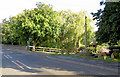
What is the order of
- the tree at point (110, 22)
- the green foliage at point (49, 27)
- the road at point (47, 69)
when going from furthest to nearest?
the green foliage at point (49, 27) < the tree at point (110, 22) < the road at point (47, 69)

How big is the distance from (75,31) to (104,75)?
28.8 meters

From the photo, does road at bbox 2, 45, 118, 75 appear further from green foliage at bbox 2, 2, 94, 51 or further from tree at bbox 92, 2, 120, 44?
green foliage at bbox 2, 2, 94, 51

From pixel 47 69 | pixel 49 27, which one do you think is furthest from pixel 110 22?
pixel 49 27

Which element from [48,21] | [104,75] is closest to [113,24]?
[104,75]

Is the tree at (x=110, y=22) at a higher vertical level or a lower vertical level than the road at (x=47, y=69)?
higher

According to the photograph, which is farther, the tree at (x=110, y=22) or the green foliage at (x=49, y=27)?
the green foliage at (x=49, y=27)

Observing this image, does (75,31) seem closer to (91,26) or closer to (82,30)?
(82,30)

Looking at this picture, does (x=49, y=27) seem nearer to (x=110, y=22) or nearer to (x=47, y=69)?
(x=110, y=22)

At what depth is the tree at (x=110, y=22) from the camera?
1073cm

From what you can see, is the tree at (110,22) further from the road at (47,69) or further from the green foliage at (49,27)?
the green foliage at (49,27)

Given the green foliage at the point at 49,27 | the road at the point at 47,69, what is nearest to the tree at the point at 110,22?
the road at the point at 47,69

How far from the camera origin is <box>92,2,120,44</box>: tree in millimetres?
10734

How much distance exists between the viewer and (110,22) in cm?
1161

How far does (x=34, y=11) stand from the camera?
98.7 ft
